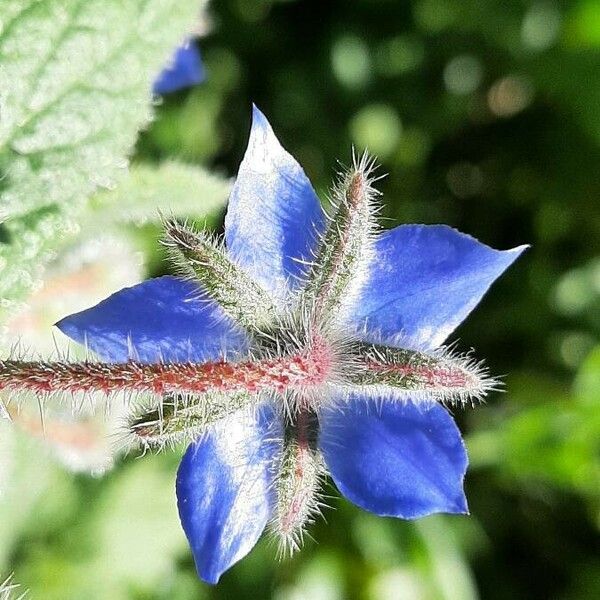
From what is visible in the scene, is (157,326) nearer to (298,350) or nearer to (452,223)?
(298,350)

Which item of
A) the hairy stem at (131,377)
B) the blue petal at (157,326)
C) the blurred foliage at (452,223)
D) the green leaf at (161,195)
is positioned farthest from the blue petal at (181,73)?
the hairy stem at (131,377)

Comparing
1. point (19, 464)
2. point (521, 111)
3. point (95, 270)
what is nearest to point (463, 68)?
point (521, 111)

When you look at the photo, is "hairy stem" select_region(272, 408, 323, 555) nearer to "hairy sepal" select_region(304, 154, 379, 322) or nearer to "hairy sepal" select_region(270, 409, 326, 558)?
"hairy sepal" select_region(270, 409, 326, 558)

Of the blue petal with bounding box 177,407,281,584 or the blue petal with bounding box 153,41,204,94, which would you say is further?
the blue petal with bounding box 153,41,204,94

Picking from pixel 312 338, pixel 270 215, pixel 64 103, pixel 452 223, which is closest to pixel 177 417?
pixel 312 338

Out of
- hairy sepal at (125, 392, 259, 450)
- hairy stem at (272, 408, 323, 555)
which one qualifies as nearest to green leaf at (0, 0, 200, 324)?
hairy sepal at (125, 392, 259, 450)
